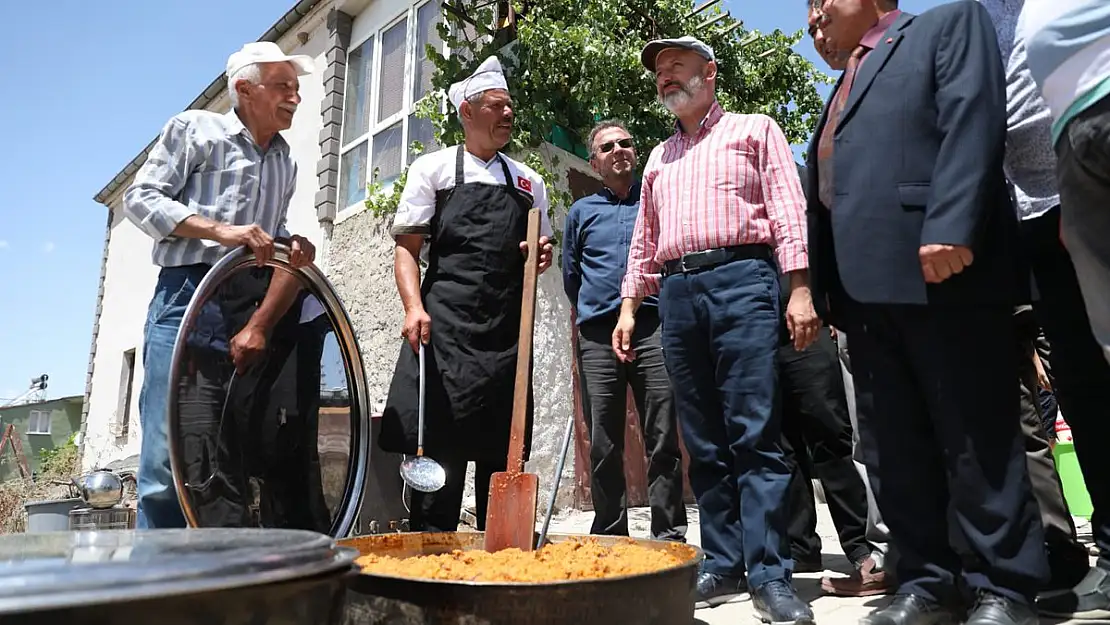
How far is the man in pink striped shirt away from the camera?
2398 millimetres

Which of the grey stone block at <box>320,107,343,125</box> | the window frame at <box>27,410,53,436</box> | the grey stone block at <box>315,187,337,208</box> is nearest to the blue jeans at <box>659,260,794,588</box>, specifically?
the grey stone block at <box>315,187,337,208</box>

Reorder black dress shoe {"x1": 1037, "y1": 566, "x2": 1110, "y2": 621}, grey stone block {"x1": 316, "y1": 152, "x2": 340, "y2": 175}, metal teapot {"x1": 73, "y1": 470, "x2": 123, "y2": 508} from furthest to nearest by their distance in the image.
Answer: grey stone block {"x1": 316, "y1": 152, "x2": 340, "y2": 175} < metal teapot {"x1": 73, "y1": 470, "x2": 123, "y2": 508} < black dress shoe {"x1": 1037, "y1": 566, "x2": 1110, "y2": 621}

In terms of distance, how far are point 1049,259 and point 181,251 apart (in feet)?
8.27

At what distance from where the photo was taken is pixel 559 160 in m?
7.05

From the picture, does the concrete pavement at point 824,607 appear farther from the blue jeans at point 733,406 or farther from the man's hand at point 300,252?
the man's hand at point 300,252

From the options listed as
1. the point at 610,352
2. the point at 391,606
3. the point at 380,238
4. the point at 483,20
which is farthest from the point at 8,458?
the point at 391,606

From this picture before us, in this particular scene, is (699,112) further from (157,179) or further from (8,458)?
(8,458)

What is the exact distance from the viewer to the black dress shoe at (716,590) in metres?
2.42

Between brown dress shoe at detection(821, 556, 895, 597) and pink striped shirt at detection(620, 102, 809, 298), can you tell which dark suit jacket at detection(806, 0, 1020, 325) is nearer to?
pink striped shirt at detection(620, 102, 809, 298)

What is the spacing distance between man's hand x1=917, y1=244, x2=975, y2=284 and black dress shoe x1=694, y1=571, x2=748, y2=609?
3.85 ft

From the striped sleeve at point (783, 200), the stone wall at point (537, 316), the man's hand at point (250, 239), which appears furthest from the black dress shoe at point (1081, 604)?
the stone wall at point (537, 316)

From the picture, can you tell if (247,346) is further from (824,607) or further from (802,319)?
(824,607)

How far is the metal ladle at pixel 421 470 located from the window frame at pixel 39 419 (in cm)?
3379

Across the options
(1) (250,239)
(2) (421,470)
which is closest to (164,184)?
(1) (250,239)
